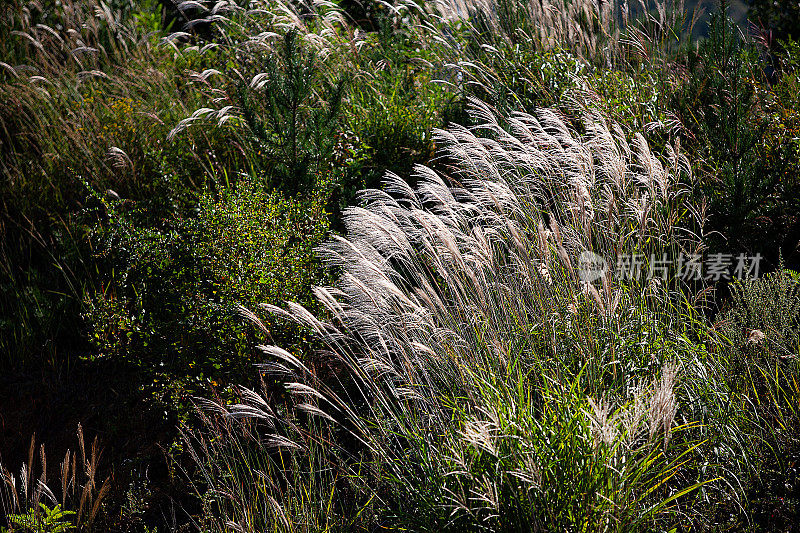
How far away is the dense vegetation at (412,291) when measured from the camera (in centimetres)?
250

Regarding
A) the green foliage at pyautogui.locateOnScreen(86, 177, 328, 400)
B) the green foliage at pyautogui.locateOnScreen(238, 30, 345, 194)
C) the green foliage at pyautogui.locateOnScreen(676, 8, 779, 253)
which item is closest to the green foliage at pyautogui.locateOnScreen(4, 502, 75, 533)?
the green foliage at pyautogui.locateOnScreen(86, 177, 328, 400)

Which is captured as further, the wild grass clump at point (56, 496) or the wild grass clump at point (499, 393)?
the wild grass clump at point (56, 496)

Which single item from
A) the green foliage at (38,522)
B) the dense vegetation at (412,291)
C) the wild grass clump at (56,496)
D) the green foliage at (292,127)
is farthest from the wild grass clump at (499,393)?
the green foliage at (292,127)

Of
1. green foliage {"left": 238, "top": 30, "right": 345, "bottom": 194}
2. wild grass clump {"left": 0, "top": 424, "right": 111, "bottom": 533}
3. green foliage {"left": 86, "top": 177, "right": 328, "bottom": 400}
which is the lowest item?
wild grass clump {"left": 0, "top": 424, "right": 111, "bottom": 533}

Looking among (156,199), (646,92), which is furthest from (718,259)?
(156,199)

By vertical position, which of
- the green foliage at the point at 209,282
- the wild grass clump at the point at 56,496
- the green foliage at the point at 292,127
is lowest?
the wild grass clump at the point at 56,496

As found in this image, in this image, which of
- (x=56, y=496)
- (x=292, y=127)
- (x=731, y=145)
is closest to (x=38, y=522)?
(x=56, y=496)

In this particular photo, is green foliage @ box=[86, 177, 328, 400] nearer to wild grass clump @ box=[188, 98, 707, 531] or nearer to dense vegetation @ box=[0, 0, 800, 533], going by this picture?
dense vegetation @ box=[0, 0, 800, 533]

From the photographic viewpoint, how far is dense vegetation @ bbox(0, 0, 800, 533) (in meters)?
2.50

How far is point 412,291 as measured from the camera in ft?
12.0

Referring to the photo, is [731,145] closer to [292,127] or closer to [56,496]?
[292,127]

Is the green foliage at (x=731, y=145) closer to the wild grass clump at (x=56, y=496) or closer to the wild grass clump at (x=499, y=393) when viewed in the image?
the wild grass clump at (x=499, y=393)

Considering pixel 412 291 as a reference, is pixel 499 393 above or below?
above

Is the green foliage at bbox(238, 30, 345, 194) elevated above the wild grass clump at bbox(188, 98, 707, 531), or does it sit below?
above
